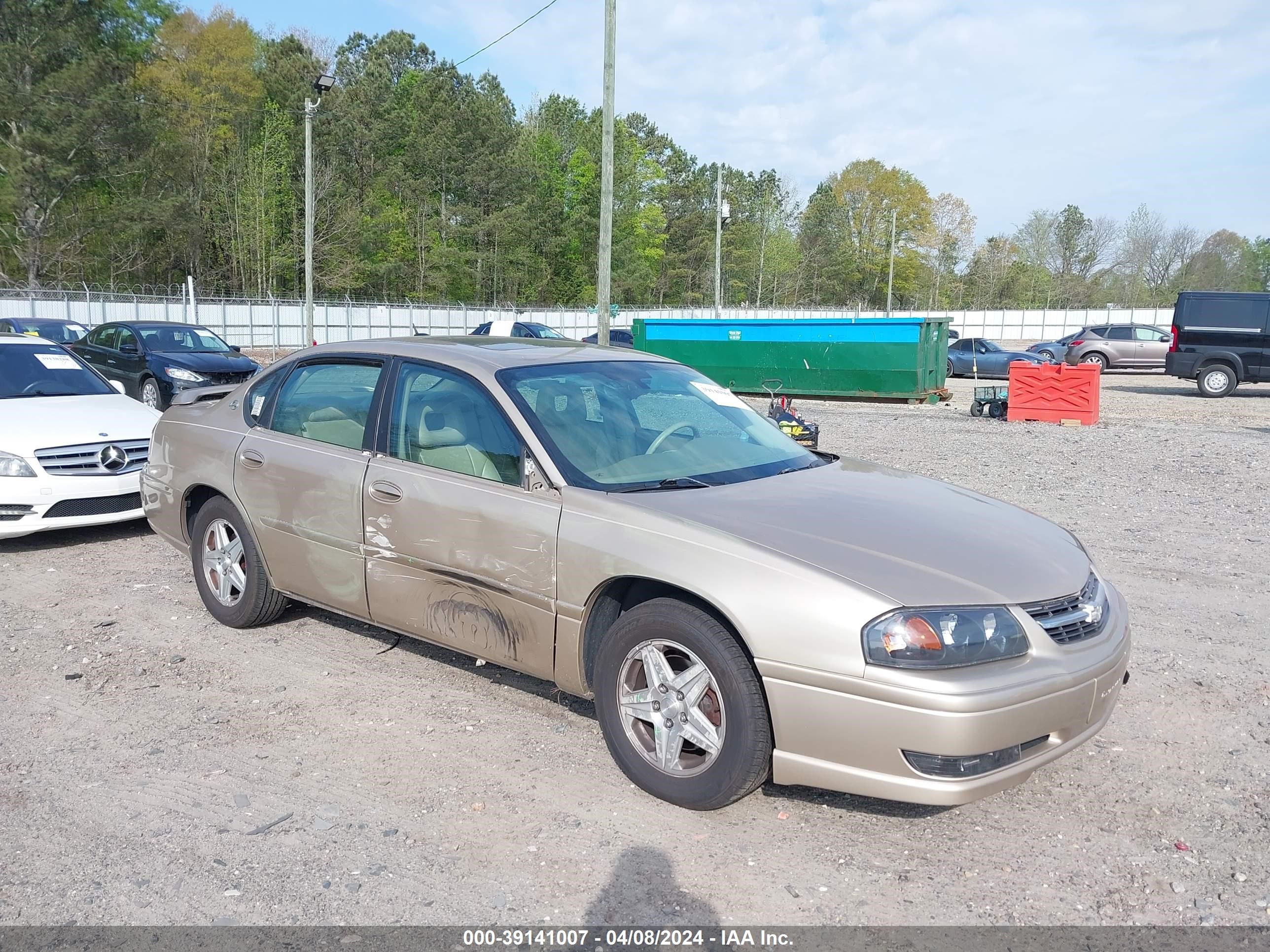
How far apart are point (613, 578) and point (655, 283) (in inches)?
3010

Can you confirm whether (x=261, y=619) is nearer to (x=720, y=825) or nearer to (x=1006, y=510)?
(x=720, y=825)

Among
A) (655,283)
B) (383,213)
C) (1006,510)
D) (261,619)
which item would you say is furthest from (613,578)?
(655,283)

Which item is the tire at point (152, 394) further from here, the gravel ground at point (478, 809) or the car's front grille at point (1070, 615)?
the car's front grille at point (1070, 615)

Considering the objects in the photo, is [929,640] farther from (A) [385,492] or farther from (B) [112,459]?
(B) [112,459]

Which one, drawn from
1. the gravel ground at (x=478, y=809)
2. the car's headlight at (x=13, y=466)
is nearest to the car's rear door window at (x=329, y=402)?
Answer: the gravel ground at (x=478, y=809)

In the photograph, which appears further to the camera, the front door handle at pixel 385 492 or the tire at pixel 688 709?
the front door handle at pixel 385 492

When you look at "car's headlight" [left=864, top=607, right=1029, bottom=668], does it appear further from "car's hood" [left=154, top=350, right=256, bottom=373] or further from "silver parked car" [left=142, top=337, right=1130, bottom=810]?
"car's hood" [left=154, top=350, right=256, bottom=373]

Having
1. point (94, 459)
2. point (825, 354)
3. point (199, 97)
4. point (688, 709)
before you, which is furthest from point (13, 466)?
point (199, 97)

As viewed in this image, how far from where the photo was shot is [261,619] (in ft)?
17.5

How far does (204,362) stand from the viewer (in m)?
16.2

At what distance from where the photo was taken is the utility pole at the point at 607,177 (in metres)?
14.2

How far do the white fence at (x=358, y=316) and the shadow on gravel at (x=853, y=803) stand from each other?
1017 inches

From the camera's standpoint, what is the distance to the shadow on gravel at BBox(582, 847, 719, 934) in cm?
290

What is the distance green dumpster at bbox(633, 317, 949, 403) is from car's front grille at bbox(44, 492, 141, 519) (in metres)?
13.6
